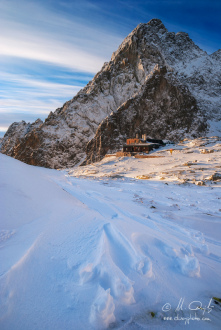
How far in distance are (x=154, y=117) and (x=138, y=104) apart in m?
7.22

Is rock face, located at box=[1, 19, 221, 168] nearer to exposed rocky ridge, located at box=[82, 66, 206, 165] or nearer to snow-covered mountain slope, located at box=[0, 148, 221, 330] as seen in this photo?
exposed rocky ridge, located at box=[82, 66, 206, 165]

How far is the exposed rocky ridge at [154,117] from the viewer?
208 feet

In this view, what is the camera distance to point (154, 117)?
67188mm

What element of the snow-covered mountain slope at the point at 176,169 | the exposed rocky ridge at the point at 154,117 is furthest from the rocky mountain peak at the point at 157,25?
the snow-covered mountain slope at the point at 176,169

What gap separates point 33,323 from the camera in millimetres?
1571

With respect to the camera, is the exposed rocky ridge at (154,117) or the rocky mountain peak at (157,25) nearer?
the exposed rocky ridge at (154,117)

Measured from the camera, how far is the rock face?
65188mm

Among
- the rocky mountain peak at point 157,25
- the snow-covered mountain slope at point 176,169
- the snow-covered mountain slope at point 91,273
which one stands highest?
the rocky mountain peak at point 157,25
